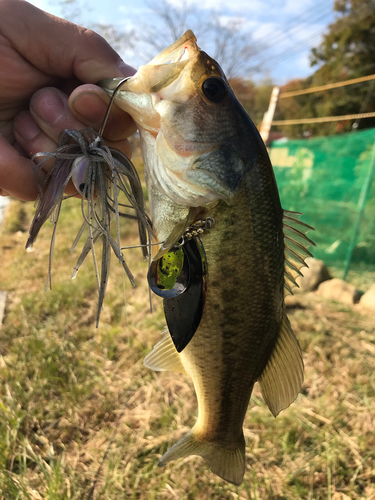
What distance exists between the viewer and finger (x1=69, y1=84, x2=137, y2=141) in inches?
49.3

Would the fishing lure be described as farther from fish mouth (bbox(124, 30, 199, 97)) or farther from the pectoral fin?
the pectoral fin

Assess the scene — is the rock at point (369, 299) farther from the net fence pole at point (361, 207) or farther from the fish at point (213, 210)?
the fish at point (213, 210)

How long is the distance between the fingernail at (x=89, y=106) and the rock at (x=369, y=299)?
4.79 metres

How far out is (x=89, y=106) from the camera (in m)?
1.29

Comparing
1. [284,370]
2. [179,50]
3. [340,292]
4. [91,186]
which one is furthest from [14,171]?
[340,292]

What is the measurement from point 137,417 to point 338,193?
5282mm

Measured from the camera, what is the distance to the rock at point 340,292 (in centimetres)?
499

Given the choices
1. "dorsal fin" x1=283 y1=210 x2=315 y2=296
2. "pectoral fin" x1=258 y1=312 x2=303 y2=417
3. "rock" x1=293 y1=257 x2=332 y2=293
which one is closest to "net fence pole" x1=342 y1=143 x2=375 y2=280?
"rock" x1=293 y1=257 x2=332 y2=293

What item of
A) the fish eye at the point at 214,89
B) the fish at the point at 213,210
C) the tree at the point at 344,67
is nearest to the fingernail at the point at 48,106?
the fish at the point at 213,210

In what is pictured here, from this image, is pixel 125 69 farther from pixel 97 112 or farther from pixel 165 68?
pixel 165 68

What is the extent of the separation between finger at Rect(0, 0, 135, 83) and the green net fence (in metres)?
4.97

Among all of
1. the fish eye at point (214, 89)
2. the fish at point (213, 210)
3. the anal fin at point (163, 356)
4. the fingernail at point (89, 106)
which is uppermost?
the fish eye at point (214, 89)

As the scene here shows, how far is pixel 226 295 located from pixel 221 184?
0.42m

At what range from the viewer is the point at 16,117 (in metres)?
1.58
